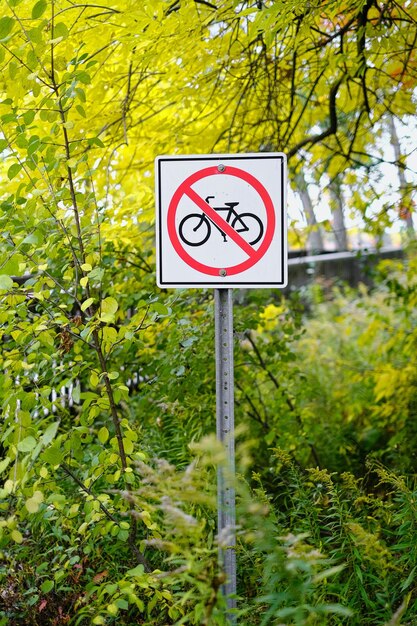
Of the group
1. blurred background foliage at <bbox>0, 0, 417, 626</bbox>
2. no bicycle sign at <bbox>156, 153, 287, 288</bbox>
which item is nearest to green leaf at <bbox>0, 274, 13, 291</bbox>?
blurred background foliage at <bbox>0, 0, 417, 626</bbox>

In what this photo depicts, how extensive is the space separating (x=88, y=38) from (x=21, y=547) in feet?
7.43

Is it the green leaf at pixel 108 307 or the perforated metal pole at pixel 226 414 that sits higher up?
the green leaf at pixel 108 307

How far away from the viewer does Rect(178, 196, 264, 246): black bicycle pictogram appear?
255 cm

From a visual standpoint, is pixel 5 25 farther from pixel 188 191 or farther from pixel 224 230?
pixel 224 230

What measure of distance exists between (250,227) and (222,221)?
0.09m

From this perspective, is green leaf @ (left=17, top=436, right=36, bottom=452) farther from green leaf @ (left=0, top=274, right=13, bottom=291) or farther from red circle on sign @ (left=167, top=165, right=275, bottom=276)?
red circle on sign @ (left=167, top=165, right=275, bottom=276)

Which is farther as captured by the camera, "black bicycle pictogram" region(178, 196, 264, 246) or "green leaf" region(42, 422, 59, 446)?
"black bicycle pictogram" region(178, 196, 264, 246)

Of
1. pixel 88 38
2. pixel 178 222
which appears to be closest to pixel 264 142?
pixel 88 38

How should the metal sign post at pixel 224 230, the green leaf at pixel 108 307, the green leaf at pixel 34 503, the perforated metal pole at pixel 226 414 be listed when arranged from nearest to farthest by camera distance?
the green leaf at pixel 34 503 → the perforated metal pole at pixel 226 414 → the metal sign post at pixel 224 230 → the green leaf at pixel 108 307

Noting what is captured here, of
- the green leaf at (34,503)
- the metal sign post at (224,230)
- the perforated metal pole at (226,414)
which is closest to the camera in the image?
the green leaf at (34,503)

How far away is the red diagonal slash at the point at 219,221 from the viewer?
2.55 m

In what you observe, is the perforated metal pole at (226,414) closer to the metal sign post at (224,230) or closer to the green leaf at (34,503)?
the metal sign post at (224,230)

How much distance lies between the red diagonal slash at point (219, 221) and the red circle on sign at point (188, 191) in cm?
1

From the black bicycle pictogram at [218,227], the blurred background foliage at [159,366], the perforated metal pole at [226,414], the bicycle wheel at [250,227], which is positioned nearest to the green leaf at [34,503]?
the blurred background foliage at [159,366]
